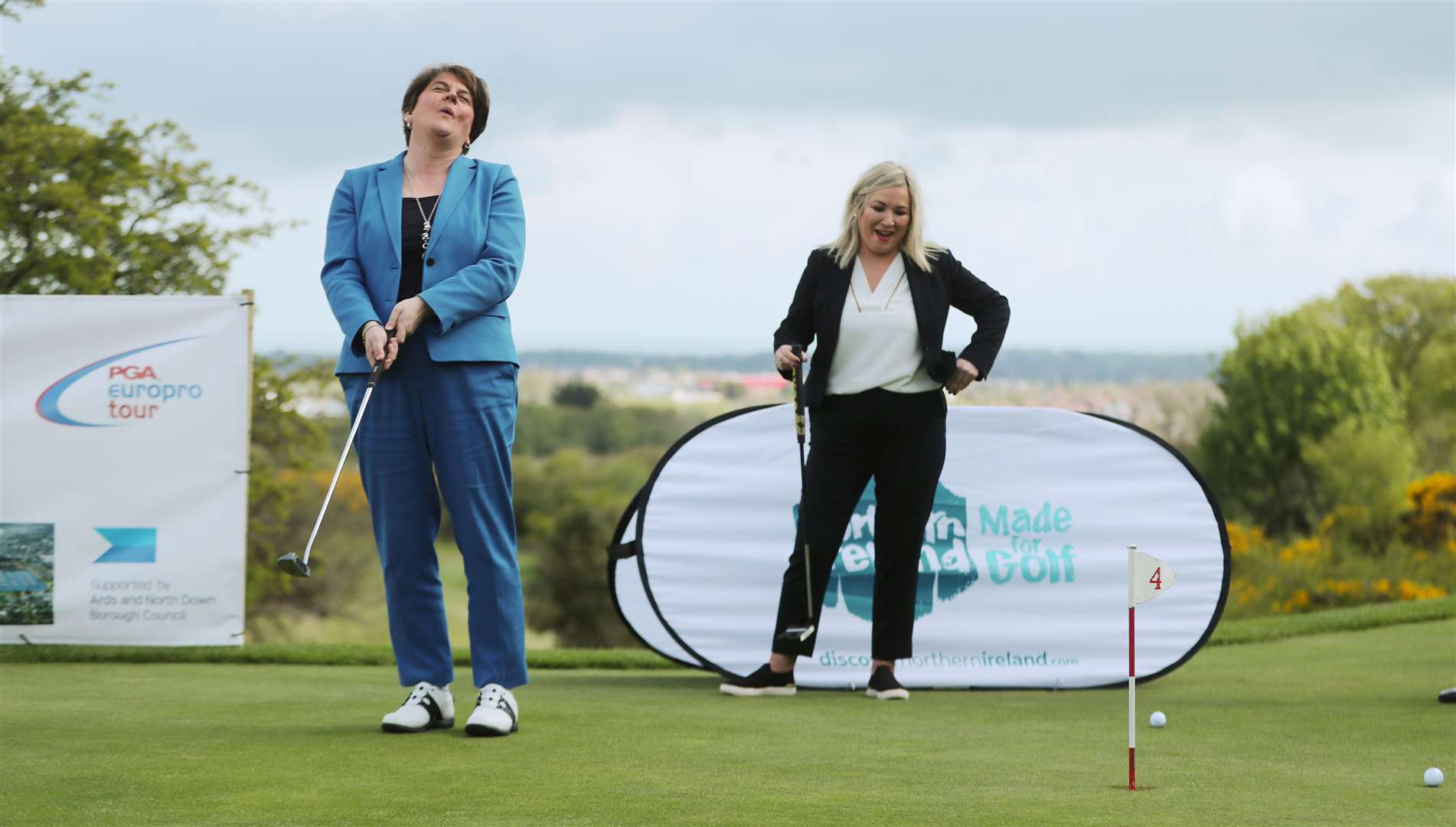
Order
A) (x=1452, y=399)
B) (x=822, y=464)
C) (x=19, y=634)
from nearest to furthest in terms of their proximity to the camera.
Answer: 1. (x=822, y=464)
2. (x=19, y=634)
3. (x=1452, y=399)

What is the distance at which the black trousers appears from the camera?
14.5ft

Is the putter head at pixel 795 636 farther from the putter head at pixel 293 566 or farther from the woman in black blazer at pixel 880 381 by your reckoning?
the putter head at pixel 293 566

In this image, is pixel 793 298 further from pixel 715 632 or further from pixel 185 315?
pixel 185 315

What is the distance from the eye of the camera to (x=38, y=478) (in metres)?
Answer: 5.71

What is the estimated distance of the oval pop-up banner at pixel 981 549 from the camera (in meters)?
4.92

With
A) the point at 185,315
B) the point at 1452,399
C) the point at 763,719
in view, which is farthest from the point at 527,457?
the point at 763,719

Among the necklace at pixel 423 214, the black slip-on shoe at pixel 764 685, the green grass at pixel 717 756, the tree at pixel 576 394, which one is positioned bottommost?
the black slip-on shoe at pixel 764 685

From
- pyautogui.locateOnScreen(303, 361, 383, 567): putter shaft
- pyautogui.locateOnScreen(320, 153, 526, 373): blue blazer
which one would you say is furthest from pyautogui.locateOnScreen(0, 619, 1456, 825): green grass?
pyautogui.locateOnScreen(320, 153, 526, 373): blue blazer

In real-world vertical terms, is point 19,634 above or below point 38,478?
below

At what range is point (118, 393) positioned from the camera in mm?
5816

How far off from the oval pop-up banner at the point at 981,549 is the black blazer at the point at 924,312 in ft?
1.71

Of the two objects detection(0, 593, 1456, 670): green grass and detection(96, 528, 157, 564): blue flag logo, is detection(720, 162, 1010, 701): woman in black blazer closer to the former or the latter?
detection(0, 593, 1456, 670): green grass

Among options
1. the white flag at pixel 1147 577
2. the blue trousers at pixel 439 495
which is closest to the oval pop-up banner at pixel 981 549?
the blue trousers at pixel 439 495

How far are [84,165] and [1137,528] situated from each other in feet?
32.0
